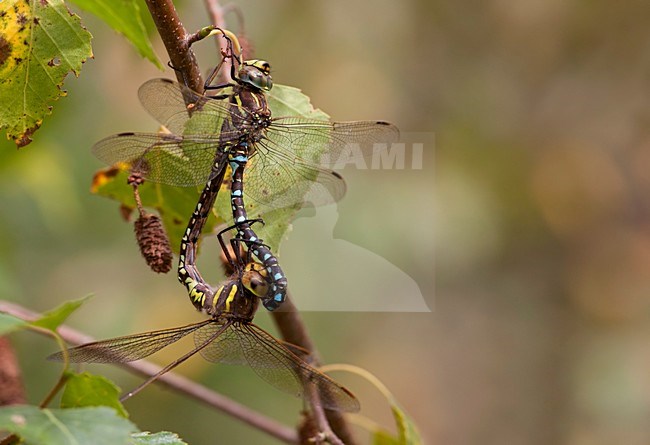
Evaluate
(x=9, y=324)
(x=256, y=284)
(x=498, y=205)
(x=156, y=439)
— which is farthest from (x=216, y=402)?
(x=498, y=205)

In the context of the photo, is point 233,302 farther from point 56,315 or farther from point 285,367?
point 56,315

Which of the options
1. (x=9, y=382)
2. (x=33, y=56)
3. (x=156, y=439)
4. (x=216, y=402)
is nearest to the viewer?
(x=156, y=439)

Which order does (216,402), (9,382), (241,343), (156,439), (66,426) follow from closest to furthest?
(66,426) < (156,439) < (241,343) < (9,382) < (216,402)

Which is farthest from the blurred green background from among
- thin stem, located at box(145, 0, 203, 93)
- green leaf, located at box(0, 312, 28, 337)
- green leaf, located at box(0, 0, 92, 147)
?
green leaf, located at box(0, 312, 28, 337)

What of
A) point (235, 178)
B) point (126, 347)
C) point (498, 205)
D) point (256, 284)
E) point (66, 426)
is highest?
point (498, 205)

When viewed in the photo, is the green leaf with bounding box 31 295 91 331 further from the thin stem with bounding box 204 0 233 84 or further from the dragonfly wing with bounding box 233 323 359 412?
the thin stem with bounding box 204 0 233 84
